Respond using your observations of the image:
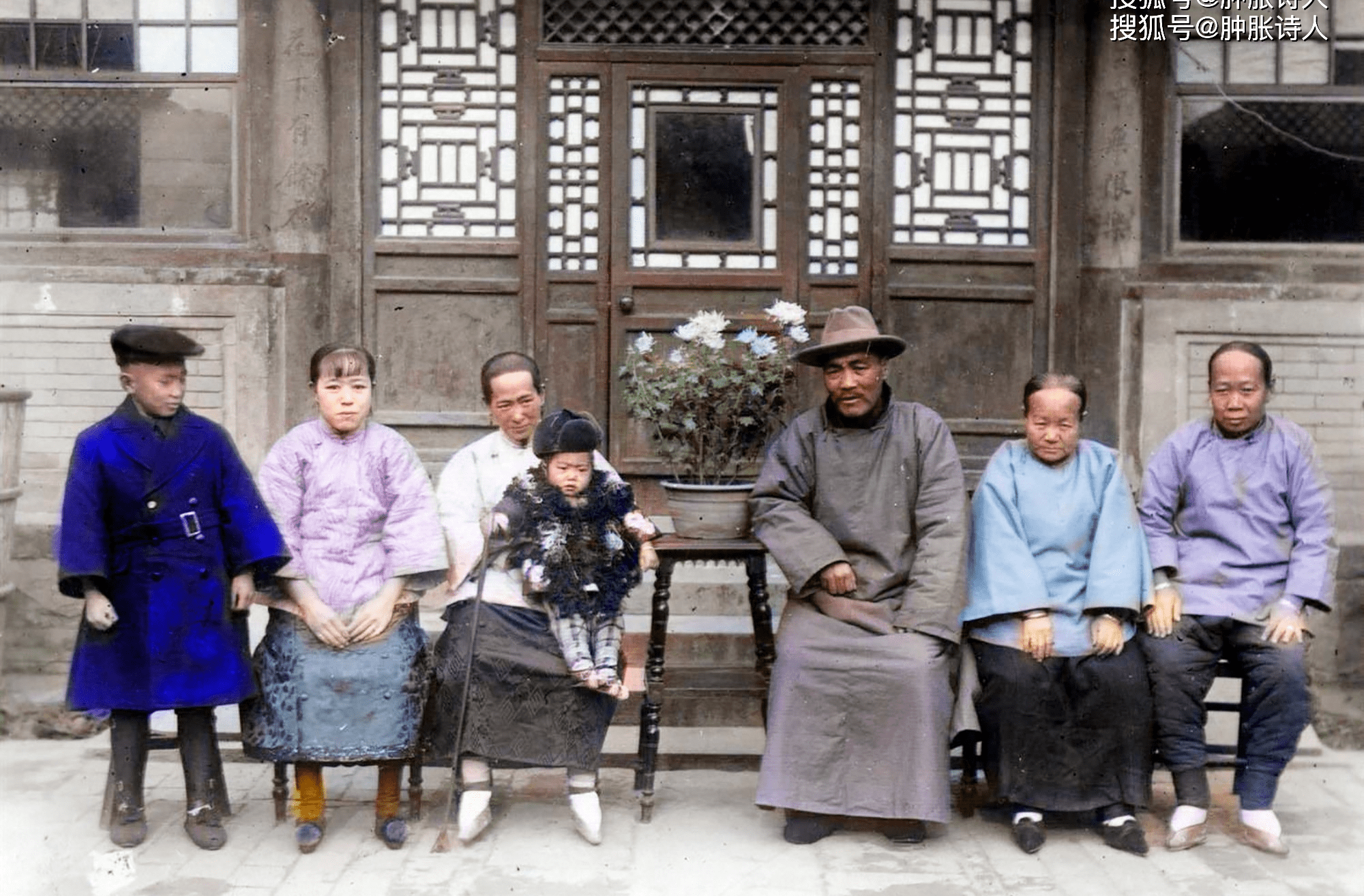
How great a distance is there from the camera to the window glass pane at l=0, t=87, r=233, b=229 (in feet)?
22.1

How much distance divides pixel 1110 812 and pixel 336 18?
192 inches

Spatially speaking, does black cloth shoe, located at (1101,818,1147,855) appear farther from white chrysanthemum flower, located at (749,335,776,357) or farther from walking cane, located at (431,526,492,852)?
walking cane, located at (431,526,492,852)

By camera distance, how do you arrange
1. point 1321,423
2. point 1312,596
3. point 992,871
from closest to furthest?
point 992,871, point 1312,596, point 1321,423

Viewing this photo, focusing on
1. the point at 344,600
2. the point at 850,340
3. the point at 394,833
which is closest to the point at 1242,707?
the point at 850,340

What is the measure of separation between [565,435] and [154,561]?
1344mm

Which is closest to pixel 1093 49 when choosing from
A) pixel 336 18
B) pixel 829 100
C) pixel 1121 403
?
pixel 829 100

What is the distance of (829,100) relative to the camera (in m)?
6.77

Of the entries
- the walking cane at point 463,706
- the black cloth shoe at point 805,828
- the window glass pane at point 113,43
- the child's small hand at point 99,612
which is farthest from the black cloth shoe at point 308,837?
the window glass pane at point 113,43

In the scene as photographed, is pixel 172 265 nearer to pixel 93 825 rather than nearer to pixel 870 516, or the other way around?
pixel 93 825

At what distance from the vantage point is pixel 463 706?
14.8ft

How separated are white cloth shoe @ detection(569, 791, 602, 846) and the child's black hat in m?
1.10

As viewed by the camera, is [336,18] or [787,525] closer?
[787,525]

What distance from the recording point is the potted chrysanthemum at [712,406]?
496cm

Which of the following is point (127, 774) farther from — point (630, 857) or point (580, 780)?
point (630, 857)
